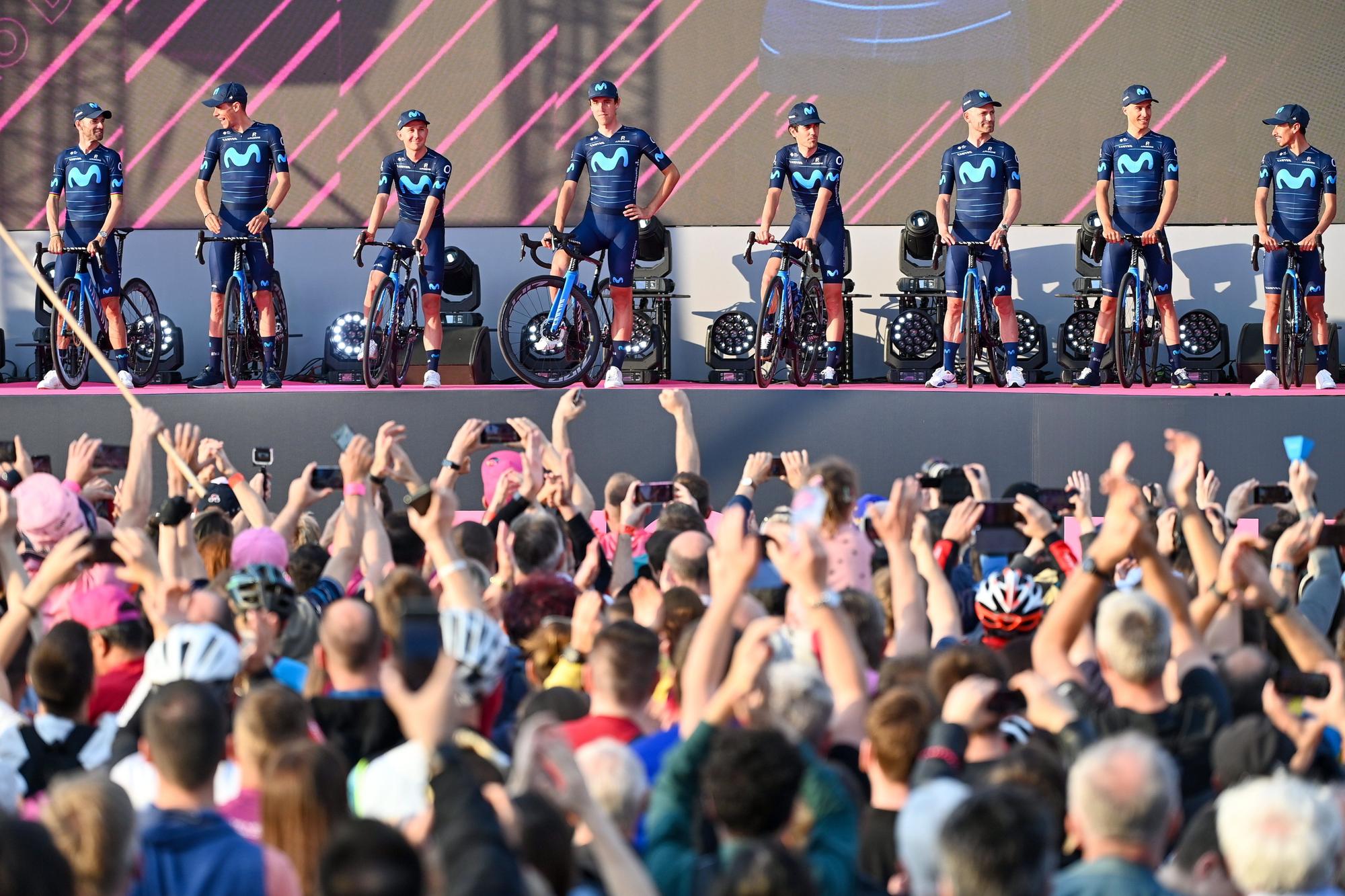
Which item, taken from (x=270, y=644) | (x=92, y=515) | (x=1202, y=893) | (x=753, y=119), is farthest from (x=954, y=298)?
(x=1202, y=893)

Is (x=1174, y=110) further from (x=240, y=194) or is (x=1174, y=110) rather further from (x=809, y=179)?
(x=240, y=194)

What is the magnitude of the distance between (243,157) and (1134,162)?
482cm

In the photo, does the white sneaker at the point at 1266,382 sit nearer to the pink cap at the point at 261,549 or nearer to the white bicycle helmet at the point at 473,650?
the pink cap at the point at 261,549

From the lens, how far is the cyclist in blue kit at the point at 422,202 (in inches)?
390

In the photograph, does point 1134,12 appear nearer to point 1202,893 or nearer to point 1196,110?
point 1196,110

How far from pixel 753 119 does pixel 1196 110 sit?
294 centimetres

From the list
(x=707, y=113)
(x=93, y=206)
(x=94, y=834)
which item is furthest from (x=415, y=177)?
(x=94, y=834)

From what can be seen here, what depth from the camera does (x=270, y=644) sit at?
11.1 feet

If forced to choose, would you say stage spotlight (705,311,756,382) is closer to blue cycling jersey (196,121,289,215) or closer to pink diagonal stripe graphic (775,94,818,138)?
pink diagonal stripe graphic (775,94,818,138)

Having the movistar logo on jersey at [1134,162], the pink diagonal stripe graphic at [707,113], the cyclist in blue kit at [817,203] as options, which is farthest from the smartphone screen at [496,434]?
the pink diagonal stripe graphic at [707,113]

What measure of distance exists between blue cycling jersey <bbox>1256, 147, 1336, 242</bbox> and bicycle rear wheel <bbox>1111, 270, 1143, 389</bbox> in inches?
35.2

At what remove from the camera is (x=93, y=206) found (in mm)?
10148

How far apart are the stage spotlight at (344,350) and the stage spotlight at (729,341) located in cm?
217

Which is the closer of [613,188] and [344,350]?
[613,188]
